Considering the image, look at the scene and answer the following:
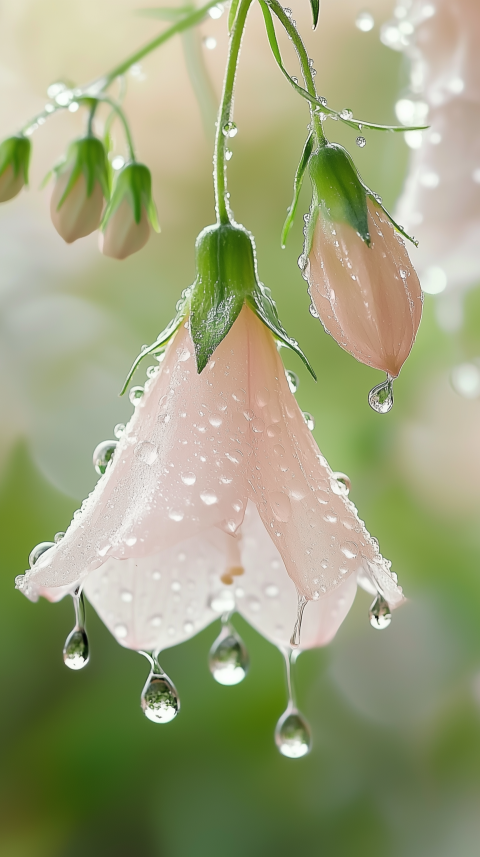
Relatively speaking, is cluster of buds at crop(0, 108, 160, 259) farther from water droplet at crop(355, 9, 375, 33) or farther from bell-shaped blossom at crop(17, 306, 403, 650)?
water droplet at crop(355, 9, 375, 33)

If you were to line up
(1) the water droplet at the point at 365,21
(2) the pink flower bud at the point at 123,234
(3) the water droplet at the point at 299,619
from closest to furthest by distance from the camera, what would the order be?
(3) the water droplet at the point at 299,619, (2) the pink flower bud at the point at 123,234, (1) the water droplet at the point at 365,21

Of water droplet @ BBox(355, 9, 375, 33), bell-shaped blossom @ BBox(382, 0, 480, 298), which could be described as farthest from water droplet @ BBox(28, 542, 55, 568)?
water droplet @ BBox(355, 9, 375, 33)

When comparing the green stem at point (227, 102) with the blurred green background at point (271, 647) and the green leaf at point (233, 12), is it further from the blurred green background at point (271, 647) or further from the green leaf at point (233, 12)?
the blurred green background at point (271, 647)

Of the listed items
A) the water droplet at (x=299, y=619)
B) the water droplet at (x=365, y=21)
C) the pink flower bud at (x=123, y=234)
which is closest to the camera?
the water droplet at (x=299, y=619)

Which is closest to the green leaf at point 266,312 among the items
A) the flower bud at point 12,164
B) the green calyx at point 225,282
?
the green calyx at point 225,282

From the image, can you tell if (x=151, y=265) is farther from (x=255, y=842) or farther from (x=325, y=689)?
(x=255, y=842)

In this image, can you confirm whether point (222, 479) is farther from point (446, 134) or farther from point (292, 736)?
point (446, 134)
